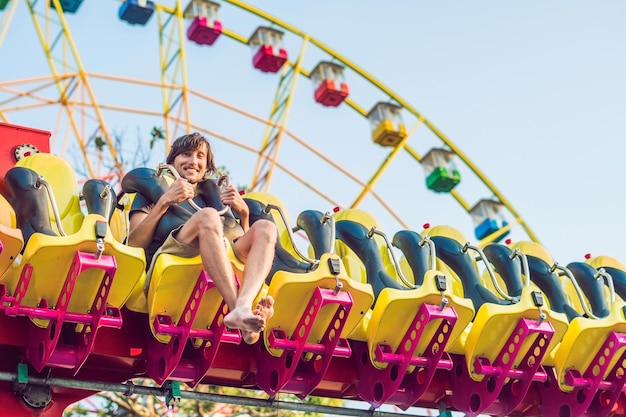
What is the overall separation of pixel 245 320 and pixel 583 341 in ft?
10.2

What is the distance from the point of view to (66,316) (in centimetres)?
571

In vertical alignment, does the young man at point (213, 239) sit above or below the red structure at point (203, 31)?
above

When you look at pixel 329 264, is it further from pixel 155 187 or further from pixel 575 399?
pixel 575 399

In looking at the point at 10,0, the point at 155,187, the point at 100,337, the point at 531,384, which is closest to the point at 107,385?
the point at 100,337

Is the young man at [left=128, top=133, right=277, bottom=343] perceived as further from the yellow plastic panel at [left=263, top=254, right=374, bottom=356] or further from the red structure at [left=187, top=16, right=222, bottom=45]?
the red structure at [left=187, top=16, right=222, bottom=45]

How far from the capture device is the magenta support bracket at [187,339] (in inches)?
235

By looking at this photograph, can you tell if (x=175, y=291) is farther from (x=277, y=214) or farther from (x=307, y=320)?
(x=277, y=214)

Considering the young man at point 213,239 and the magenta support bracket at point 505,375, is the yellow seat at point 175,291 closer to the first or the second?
the young man at point 213,239

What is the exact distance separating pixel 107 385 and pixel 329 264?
137 cm

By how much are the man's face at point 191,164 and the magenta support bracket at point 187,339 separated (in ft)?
2.85

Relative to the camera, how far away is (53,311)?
18.7ft

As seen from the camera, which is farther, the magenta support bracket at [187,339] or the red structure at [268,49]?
the red structure at [268,49]

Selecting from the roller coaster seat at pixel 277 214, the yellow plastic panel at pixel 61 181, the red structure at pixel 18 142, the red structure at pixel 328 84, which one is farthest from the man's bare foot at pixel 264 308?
the red structure at pixel 328 84

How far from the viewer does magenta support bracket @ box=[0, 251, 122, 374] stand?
18.5ft
